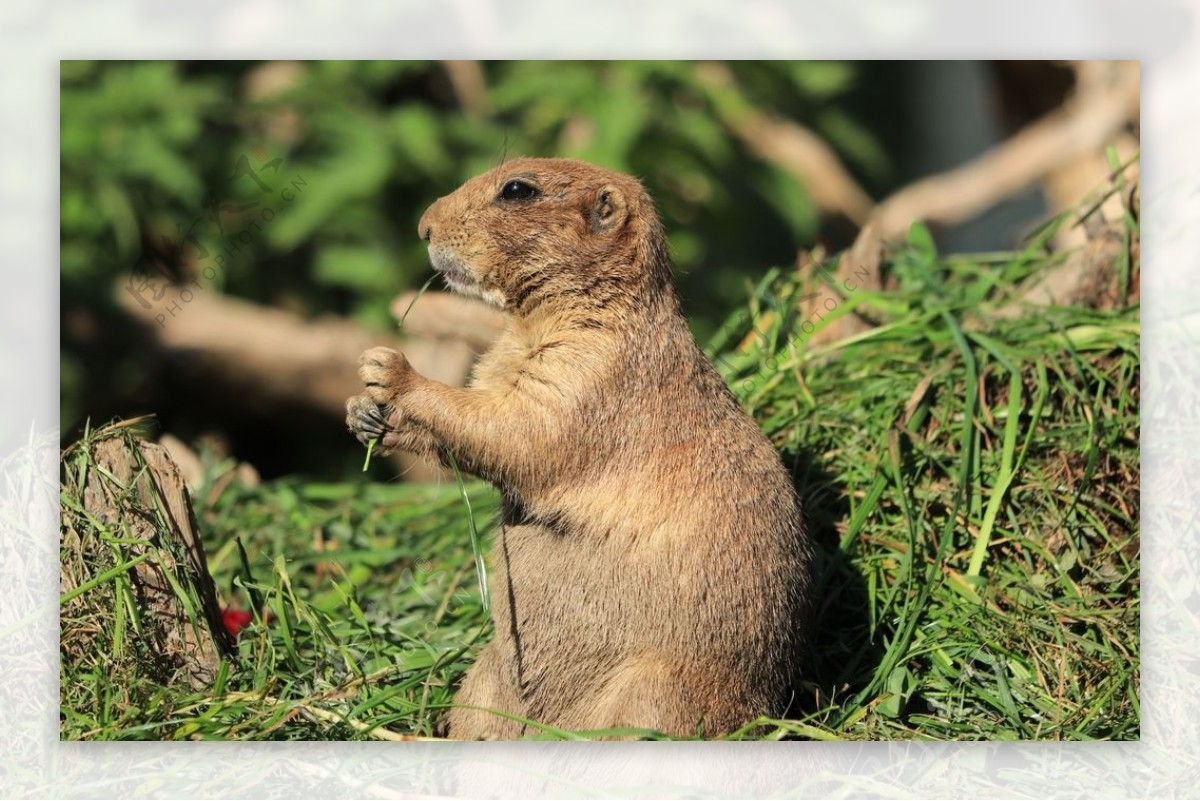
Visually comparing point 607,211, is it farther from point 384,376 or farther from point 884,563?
point 884,563

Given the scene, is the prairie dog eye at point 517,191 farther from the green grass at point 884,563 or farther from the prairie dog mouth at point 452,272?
the green grass at point 884,563

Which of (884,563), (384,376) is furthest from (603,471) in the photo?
(884,563)

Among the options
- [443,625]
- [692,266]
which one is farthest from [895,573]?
[692,266]

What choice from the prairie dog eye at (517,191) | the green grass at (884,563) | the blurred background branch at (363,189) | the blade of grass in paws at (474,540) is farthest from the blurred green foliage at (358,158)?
the blade of grass in paws at (474,540)

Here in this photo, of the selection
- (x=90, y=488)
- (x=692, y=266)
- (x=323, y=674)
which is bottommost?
(x=323, y=674)

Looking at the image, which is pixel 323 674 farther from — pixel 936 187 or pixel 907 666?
pixel 936 187

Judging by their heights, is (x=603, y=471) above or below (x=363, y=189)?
below
